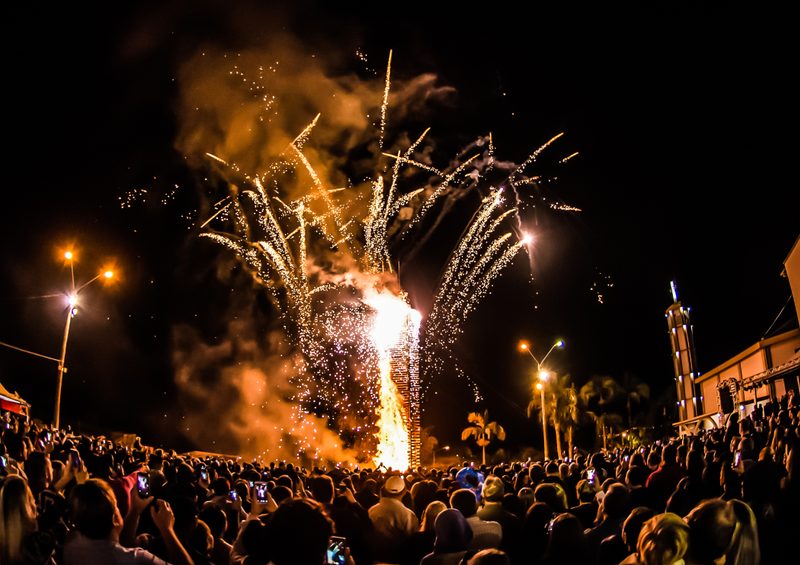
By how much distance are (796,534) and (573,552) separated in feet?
6.99

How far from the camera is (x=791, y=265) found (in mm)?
27406

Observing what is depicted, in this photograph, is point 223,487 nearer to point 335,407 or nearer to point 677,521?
point 677,521

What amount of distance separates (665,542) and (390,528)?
3.41m

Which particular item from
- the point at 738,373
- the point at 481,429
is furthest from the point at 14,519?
the point at 481,429

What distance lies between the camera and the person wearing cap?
6.88 metres

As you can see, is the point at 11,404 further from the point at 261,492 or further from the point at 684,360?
the point at 684,360

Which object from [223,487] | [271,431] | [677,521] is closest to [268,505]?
[223,487]

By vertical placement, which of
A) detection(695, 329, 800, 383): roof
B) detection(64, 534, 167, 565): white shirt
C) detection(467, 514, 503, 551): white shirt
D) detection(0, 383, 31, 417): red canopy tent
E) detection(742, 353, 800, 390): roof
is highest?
detection(695, 329, 800, 383): roof

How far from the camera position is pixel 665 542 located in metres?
4.05

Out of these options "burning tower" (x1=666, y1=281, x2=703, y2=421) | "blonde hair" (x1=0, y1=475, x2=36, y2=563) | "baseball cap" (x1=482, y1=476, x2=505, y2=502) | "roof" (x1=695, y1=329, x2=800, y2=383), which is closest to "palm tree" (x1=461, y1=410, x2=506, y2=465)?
"burning tower" (x1=666, y1=281, x2=703, y2=421)

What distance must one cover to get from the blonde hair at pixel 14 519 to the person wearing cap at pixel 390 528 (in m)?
3.25

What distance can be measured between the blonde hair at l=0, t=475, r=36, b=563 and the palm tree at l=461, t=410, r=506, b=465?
72.0 meters

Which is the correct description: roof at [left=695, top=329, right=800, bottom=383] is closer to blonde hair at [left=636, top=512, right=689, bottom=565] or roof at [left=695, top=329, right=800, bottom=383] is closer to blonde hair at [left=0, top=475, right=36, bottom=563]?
blonde hair at [left=636, top=512, right=689, bottom=565]

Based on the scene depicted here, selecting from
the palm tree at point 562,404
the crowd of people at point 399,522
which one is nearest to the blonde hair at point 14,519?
the crowd of people at point 399,522
